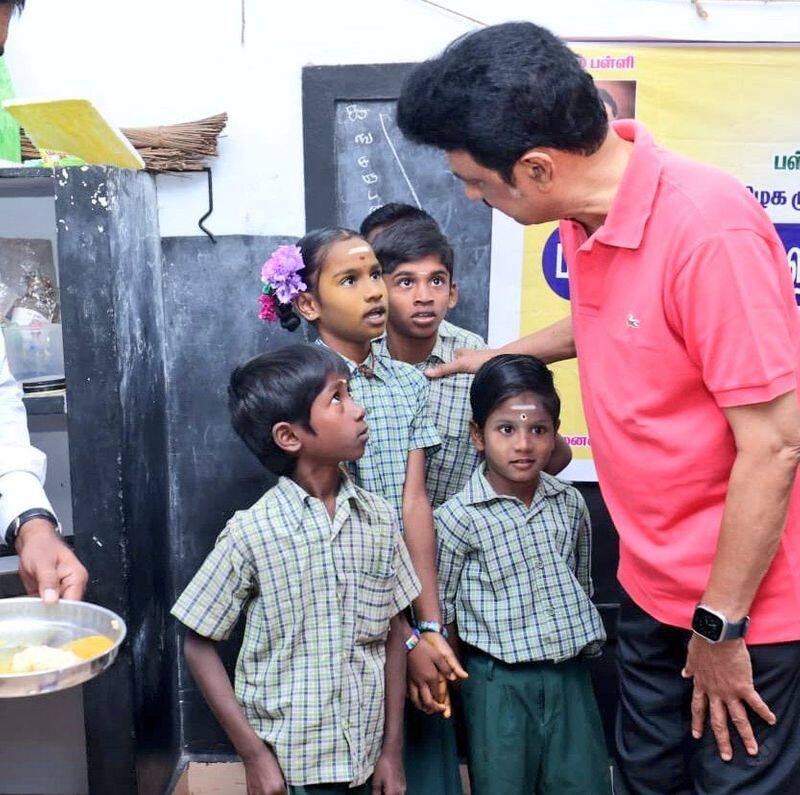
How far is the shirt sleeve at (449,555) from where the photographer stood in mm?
2354

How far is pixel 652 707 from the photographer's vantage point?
6.11 ft

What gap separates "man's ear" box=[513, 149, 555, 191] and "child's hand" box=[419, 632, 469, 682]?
1.07 m

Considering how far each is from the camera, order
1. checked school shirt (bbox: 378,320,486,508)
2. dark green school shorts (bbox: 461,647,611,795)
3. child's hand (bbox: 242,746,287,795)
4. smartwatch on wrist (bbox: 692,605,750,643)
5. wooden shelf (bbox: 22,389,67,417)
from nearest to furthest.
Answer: smartwatch on wrist (bbox: 692,605,750,643)
child's hand (bbox: 242,746,287,795)
dark green school shorts (bbox: 461,647,611,795)
wooden shelf (bbox: 22,389,67,417)
checked school shirt (bbox: 378,320,486,508)

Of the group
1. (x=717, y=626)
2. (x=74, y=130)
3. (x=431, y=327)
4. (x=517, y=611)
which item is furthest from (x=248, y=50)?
(x=717, y=626)

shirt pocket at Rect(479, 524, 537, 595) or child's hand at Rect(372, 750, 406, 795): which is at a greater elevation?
shirt pocket at Rect(479, 524, 537, 595)

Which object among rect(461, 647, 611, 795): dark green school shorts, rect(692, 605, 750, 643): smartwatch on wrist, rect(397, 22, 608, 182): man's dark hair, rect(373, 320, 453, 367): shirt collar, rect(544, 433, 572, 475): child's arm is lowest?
rect(461, 647, 611, 795): dark green school shorts

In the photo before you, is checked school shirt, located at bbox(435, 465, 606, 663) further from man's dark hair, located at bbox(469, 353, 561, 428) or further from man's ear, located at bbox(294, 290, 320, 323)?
man's ear, located at bbox(294, 290, 320, 323)

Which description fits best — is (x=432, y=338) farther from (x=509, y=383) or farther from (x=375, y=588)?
(x=375, y=588)

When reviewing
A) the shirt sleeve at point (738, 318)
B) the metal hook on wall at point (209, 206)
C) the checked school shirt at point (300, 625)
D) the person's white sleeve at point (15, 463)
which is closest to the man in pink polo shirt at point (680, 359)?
the shirt sleeve at point (738, 318)

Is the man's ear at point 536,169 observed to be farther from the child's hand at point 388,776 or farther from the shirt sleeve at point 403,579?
the child's hand at point 388,776

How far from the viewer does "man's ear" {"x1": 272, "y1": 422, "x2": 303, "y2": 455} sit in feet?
6.84

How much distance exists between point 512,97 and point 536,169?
13 cm

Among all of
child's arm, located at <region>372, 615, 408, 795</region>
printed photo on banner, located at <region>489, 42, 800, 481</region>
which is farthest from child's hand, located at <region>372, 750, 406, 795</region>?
printed photo on banner, located at <region>489, 42, 800, 481</region>

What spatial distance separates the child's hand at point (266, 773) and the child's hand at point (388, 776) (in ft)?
0.72
